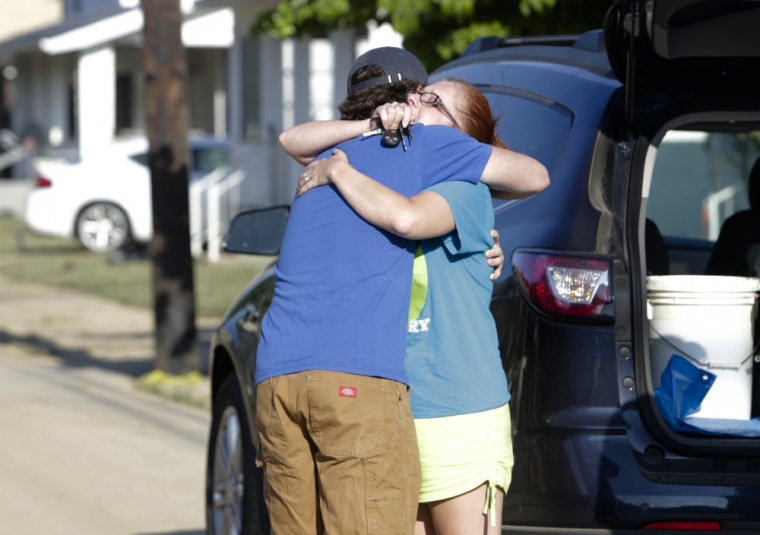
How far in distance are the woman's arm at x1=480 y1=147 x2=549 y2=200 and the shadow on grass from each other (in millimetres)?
6498

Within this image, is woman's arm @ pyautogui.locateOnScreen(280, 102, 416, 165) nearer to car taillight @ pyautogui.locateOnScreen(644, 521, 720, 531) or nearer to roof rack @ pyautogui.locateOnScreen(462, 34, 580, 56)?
car taillight @ pyautogui.locateOnScreen(644, 521, 720, 531)

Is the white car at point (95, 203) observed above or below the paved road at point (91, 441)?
above

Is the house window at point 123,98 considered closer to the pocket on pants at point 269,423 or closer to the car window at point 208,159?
the car window at point 208,159

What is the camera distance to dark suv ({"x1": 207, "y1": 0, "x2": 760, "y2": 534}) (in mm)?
2852

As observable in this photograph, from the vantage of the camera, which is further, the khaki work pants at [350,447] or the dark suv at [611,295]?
the dark suv at [611,295]

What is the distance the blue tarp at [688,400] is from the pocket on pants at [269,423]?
1.03 metres

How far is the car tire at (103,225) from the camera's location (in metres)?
18.2

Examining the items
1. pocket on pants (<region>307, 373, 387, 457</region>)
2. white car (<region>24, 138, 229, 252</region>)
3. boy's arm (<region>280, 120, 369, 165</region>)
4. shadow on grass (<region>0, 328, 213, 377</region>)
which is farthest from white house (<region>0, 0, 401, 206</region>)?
pocket on pants (<region>307, 373, 387, 457</region>)

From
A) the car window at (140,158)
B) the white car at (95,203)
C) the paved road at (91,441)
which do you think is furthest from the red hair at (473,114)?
the car window at (140,158)

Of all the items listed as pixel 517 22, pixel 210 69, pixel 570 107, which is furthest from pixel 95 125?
pixel 570 107

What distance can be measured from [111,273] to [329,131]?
13333 mm

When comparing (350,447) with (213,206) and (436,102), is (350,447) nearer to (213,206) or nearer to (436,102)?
(436,102)

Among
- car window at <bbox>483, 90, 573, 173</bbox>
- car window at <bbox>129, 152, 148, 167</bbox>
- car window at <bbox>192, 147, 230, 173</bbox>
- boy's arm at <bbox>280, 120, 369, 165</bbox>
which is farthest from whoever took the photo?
car window at <bbox>192, 147, 230, 173</bbox>

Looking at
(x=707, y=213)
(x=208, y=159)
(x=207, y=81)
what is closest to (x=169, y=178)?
(x=707, y=213)
